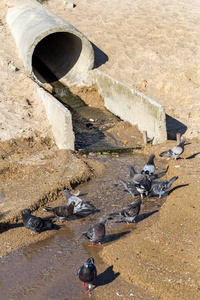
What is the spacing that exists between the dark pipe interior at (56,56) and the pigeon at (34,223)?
1065 centimetres

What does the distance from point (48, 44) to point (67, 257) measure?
15958mm

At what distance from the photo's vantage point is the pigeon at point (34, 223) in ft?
25.6

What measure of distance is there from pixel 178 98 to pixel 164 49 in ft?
13.8

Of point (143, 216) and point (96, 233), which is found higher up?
point (96, 233)

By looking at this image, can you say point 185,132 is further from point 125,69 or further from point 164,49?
point 164,49

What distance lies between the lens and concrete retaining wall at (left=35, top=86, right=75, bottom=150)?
1144 cm

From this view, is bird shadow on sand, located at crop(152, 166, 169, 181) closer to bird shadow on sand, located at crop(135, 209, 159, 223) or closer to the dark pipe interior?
bird shadow on sand, located at crop(135, 209, 159, 223)

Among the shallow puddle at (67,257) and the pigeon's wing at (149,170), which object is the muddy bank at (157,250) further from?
the pigeon's wing at (149,170)

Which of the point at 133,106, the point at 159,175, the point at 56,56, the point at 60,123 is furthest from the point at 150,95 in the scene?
the point at 56,56

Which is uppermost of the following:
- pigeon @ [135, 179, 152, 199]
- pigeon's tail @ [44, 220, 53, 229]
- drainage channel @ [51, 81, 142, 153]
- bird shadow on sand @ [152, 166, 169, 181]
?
pigeon @ [135, 179, 152, 199]

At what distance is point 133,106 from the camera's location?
13766mm

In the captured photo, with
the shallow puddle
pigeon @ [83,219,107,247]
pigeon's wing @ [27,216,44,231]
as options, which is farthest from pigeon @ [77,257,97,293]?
pigeon's wing @ [27,216,44,231]

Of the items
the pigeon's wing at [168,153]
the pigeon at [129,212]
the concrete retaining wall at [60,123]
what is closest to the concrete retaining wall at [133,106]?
the pigeon's wing at [168,153]

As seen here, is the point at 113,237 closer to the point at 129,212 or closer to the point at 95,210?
the point at 129,212
